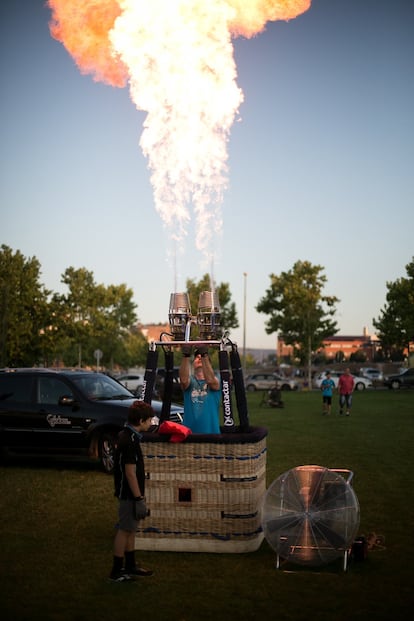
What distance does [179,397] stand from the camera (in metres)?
32.8

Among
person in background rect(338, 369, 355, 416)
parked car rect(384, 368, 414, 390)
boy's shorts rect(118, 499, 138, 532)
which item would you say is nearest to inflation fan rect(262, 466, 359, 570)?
boy's shorts rect(118, 499, 138, 532)

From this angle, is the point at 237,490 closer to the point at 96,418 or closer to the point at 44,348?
the point at 96,418

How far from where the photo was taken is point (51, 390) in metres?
13.5

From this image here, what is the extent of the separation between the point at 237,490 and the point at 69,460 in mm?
7830

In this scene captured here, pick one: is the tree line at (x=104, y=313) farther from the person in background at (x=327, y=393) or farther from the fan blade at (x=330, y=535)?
the fan blade at (x=330, y=535)

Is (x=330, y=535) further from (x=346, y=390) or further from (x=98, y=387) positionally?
(x=346, y=390)

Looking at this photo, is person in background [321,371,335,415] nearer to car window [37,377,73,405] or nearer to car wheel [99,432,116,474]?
car window [37,377,73,405]

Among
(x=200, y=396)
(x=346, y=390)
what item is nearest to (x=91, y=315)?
(x=346, y=390)

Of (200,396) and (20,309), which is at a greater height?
(20,309)

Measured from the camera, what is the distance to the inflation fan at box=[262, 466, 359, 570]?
6785mm

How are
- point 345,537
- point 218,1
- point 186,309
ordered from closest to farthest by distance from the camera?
1. point 345,537
2. point 186,309
3. point 218,1

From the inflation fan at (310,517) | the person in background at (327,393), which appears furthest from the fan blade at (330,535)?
the person in background at (327,393)

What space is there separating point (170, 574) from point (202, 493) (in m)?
0.96

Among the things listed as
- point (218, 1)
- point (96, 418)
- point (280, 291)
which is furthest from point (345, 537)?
point (280, 291)
